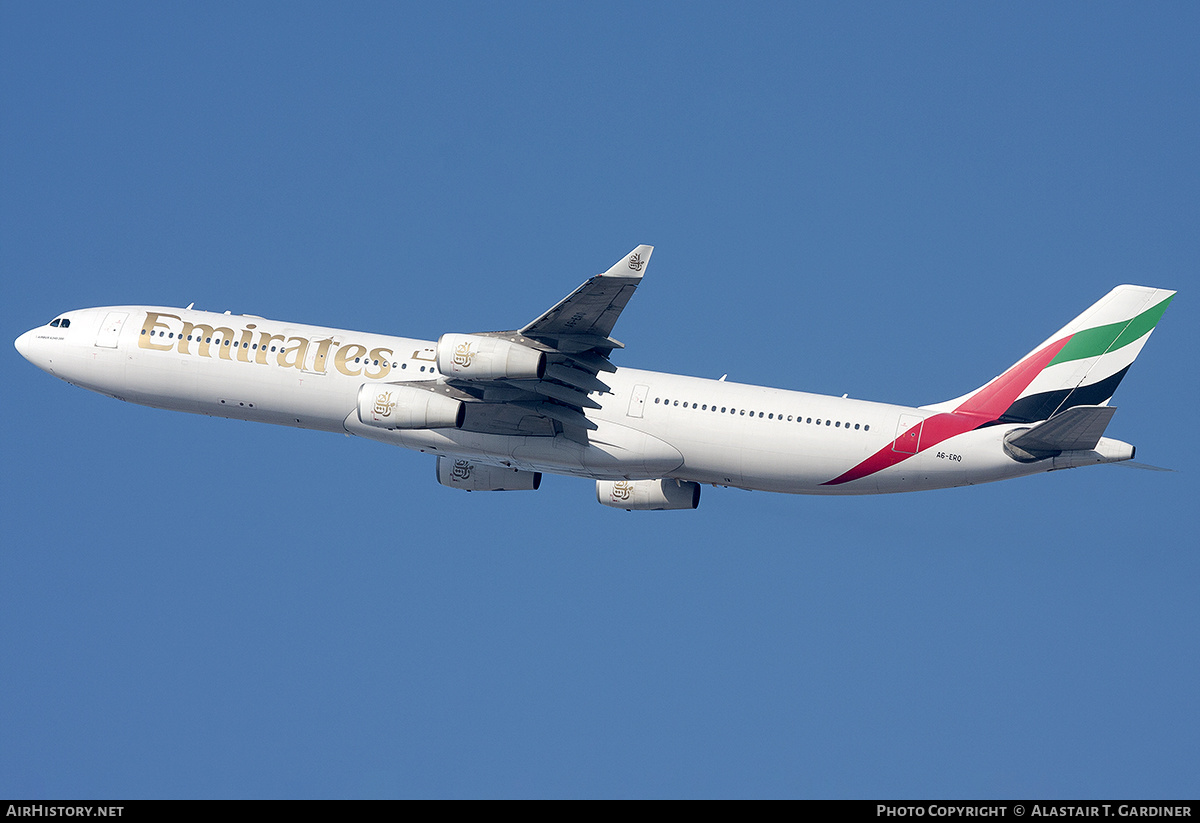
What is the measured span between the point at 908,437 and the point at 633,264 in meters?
11.4

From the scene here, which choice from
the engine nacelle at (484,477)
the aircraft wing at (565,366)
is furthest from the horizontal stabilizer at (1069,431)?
the engine nacelle at (484,477)

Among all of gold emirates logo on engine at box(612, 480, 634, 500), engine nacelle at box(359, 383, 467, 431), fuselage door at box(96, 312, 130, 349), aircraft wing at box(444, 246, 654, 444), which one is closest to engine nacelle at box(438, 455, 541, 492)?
gold emirates logo on engine at box(612, 480, 634, 500)

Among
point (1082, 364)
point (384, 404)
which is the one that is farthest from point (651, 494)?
point (1082, 364)

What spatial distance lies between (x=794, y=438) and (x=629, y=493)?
22.8ft

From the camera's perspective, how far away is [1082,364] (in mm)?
41438

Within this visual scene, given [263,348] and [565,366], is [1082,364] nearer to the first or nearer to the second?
[565,366]

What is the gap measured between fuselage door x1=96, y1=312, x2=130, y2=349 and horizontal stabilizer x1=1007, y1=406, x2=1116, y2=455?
3050cm

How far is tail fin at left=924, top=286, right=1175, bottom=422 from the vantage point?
41.1m

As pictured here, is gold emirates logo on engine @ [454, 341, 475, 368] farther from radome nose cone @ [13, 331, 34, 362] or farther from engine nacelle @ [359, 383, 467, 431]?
radome nose cone @ [13, 331, 34, 362]

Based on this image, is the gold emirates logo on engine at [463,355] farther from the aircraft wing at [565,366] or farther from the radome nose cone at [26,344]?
the radome nose cone at [26,344]

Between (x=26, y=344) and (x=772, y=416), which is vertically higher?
(x=26, y=344)

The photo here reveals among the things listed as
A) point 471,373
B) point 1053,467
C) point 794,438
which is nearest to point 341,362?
point 471,373
